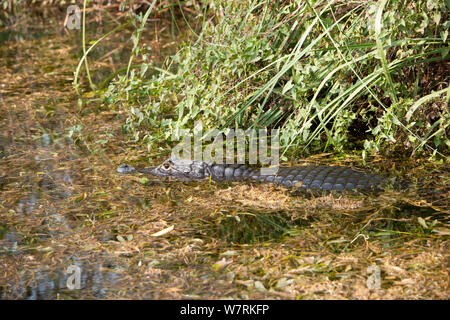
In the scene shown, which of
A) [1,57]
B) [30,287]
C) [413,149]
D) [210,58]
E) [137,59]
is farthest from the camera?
[1,57]

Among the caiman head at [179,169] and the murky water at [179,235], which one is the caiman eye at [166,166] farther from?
the murky water at [179,235]

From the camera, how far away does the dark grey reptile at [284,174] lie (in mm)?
3734

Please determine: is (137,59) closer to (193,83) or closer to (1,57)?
(1,57)

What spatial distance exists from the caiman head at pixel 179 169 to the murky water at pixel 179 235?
5.1 inches

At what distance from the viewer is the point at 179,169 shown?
4.14m

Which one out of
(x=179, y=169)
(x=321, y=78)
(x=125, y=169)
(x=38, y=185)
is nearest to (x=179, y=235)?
(x=179, y=169)

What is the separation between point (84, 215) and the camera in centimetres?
355

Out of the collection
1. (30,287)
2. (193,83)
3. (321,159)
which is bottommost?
(30,287)

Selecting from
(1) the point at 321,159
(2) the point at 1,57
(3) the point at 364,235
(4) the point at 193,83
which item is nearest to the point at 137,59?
(2) the point at 1,57

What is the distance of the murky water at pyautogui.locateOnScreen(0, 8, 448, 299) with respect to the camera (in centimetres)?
275

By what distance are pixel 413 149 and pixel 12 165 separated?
2873 mm

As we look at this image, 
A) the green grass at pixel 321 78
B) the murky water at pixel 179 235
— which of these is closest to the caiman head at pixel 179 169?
the murky water at pixel 179 235

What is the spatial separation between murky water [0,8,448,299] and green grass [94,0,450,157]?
0.47 m

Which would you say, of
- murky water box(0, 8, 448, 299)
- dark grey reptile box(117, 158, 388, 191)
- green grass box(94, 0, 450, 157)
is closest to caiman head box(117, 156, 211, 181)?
dark grey reptile box(117, 158, 388, 191)
